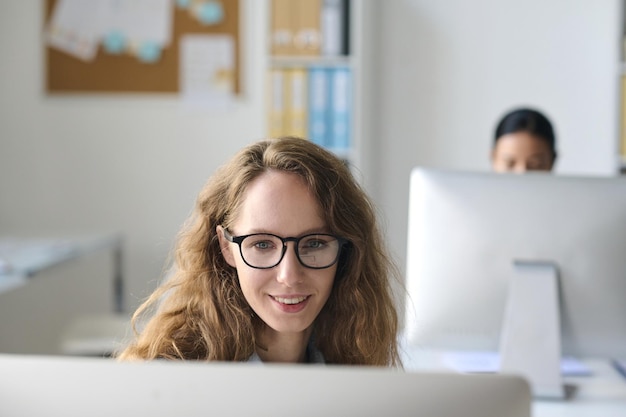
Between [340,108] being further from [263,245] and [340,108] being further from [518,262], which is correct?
[263,245]

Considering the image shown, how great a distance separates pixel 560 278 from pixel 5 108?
307 centimetres

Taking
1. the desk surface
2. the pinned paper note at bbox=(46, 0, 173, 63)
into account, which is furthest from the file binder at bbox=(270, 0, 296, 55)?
the desk surface

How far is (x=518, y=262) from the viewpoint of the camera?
6.19 ft

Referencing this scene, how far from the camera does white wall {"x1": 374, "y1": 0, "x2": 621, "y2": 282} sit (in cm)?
388

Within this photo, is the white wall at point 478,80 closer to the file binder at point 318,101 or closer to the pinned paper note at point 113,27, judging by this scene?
the file binder at point 318,101

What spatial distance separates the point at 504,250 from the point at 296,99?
199cm

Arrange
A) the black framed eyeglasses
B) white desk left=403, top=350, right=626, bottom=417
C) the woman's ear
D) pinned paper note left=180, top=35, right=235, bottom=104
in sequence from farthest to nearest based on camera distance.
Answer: pinned paper note left=180, top=35, right=235, bottom=104
white desk left=403, top=350, right=626, bottom=417
the woman's ear
the black framed eyeglasses

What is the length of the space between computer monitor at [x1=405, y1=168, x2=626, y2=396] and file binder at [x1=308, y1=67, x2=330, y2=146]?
1.85m

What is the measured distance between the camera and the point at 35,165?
4.15 meters

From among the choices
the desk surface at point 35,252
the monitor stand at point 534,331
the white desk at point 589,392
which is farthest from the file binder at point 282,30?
the monitor stand at point 534,331

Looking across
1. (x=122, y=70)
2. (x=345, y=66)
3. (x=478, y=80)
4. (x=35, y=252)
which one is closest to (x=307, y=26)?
(x=345, y=66)

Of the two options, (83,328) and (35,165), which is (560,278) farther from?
(35,165)

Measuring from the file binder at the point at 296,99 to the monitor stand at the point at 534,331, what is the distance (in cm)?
197

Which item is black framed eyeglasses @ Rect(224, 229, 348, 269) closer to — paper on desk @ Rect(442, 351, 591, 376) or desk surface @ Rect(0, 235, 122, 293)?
paper on desk @ Rect(442, 351, 591, 376)
